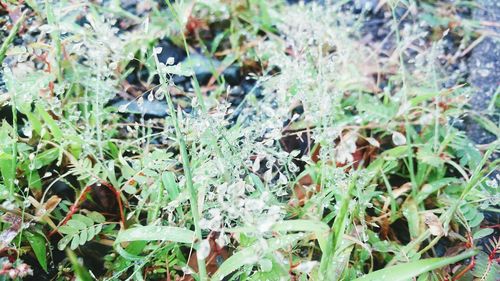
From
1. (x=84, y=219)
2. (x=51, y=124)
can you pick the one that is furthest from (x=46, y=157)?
(x=84, y=219)

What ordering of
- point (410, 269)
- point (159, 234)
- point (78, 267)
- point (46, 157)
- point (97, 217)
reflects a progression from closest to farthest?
→ point (78, 267) < point (410, 269) < point (159, 234) < point (97, 217) < point (46, 157)

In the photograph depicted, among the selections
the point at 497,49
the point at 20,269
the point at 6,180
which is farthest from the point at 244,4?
the point at 20,269

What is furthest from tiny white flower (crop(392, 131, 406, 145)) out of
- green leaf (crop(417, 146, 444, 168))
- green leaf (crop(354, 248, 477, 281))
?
green leaf (crop(354, 248, 477, 281))

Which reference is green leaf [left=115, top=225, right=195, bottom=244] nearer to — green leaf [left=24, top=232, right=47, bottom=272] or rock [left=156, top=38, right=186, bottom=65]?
green leaf [left=24, top=232, right=47, bottom=272]

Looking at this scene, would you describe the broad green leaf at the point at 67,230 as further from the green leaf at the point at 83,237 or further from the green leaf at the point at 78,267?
the green leaf at the point at 78,267

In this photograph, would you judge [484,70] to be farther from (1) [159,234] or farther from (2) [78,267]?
(2) [78,267]

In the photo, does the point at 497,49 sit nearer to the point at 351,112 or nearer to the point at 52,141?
the point at 351,112
